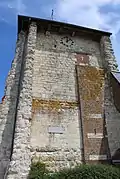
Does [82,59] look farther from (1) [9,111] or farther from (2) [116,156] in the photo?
(2) [116,156]

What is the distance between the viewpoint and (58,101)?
8461 millimetres

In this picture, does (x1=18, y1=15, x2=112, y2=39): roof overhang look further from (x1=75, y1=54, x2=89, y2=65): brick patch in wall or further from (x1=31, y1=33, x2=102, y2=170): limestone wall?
(x1=75, y1=54, x2=89, y2=65): brick patch in wall

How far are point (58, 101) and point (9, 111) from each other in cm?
203

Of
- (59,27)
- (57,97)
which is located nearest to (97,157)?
(57,97)

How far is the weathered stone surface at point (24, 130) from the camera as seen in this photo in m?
6.24

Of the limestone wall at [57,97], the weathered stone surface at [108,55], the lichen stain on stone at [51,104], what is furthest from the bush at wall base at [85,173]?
the weathered stone surface at [108,55]

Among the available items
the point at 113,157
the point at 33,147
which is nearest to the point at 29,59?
the point at 33,147

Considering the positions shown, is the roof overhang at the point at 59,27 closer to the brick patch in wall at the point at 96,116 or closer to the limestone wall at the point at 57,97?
the limestone wall at the point at 57,97

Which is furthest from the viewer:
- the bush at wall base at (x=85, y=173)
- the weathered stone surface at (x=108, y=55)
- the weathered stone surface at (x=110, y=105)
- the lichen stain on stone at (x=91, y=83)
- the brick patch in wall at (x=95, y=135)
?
the weathered stone surface at (x=108, y=55)

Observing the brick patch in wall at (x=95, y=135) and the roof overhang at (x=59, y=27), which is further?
the roof overhang at (x=59, y=27)

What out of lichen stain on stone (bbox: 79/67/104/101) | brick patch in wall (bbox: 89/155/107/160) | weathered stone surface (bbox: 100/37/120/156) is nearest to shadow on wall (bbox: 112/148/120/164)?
weathered stone surface (bbox: 100/37/120/156)

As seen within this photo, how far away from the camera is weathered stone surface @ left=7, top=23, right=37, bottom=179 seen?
246 inches

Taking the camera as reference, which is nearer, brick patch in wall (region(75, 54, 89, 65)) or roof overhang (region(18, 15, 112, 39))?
brick patch in wall (region(75, 54, 89, 65))

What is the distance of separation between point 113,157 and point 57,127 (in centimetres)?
237
